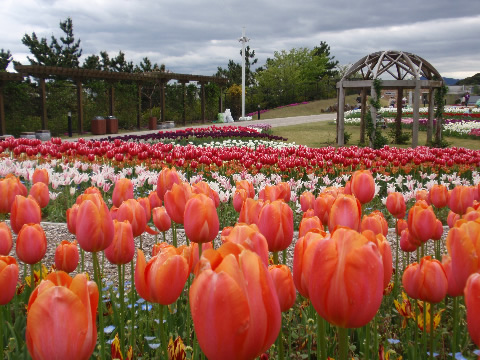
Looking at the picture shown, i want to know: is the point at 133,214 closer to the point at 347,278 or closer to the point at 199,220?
the point at 199,220

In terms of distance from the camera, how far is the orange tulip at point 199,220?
5.59 ft

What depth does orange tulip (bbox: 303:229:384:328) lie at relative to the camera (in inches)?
38.1

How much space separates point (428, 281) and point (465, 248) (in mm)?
344

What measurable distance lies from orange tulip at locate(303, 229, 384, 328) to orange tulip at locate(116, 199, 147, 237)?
4.37 feet

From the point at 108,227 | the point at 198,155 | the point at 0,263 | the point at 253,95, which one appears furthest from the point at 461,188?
the point at 253,95

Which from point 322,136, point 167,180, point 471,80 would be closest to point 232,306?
point 167,180

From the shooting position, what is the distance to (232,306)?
825mm

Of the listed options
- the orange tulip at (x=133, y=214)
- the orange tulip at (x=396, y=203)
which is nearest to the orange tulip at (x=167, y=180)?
the orange tulip at (x=133, y=214)

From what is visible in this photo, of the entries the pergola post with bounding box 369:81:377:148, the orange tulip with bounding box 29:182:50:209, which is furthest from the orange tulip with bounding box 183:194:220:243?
the pergola post with bounding box 369:81:377:148

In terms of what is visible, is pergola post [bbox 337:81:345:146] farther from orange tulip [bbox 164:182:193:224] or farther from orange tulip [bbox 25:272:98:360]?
orange tulip [bbox 25:272:98:360]

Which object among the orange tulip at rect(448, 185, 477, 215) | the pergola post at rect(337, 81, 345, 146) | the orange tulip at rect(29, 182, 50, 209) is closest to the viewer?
the orange tulip at rect(448, 185, 477, 215)

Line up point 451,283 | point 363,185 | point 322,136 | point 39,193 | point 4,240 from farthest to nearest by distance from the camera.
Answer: point 322,136
point 39,193
point 363,185
point 4,240
point 451,283

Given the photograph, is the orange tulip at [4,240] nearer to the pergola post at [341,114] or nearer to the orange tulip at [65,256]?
the orange tulip at [65,256]

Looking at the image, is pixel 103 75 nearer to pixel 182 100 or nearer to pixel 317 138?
pixel 182 100
